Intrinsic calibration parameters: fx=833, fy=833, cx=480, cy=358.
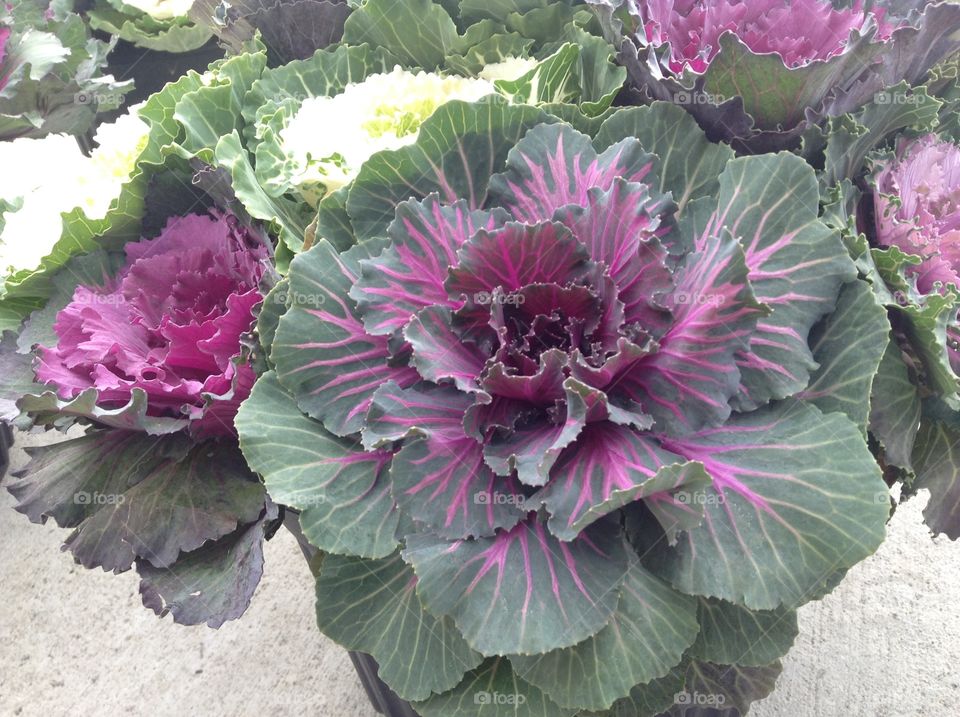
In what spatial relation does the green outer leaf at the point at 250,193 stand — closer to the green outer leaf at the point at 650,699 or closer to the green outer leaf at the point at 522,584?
the green outer leaf at the point at 522,584

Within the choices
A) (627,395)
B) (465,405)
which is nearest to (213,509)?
(465,405)

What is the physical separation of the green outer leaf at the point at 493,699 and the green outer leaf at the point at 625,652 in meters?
0.05

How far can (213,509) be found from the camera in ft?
3.00

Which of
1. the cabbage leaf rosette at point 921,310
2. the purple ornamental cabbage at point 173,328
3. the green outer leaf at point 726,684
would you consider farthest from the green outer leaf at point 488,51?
the green outer leaf at point 726,684

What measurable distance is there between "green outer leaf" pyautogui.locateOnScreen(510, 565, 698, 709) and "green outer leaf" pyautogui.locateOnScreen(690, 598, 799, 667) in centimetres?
8

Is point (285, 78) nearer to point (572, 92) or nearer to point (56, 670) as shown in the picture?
point (572, 92)

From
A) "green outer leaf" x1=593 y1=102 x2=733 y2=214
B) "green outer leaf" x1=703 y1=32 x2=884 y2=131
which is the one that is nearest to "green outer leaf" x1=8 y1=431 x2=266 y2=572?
"green outer leaf" x1=593 y1=102 x2=733 y2=214

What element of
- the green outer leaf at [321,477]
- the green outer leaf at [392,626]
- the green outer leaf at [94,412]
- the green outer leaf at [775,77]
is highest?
the green outer leaf at [775,77]

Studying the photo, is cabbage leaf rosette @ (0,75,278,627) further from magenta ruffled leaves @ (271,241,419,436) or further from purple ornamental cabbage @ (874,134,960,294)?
purple ornamental cabbage @ (874,134,960,294)

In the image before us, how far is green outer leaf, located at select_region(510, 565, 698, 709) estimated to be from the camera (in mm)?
729

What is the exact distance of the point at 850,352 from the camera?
76cm

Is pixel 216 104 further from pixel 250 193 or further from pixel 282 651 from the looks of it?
pixel 282 651

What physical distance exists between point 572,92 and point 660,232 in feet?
1.05

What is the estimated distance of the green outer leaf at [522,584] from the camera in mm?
691
